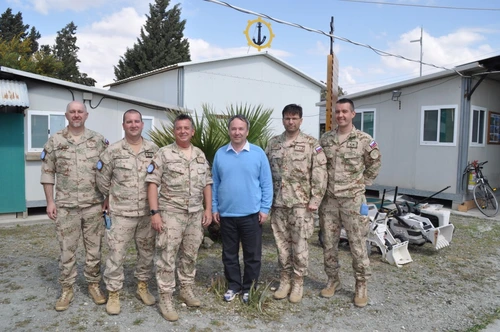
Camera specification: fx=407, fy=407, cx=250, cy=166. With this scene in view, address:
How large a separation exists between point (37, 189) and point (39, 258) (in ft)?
9.62

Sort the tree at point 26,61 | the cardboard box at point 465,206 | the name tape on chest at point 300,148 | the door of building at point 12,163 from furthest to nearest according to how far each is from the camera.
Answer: the tree at point 26,61 < the cardboard box at point 465,206 < the door of building at point 12,163 < the name tape on chest at point 300,148

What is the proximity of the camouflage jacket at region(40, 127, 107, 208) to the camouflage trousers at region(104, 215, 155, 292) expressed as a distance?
0.36 m

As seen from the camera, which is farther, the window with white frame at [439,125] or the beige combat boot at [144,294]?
the window with white frame at [439,125]

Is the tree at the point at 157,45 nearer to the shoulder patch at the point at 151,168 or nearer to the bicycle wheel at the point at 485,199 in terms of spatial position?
the bicycle wheel at the point at 485,199

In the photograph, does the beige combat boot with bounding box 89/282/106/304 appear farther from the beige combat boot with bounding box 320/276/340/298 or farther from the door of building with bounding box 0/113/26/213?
the door of building with bounding box 0/113/26/213

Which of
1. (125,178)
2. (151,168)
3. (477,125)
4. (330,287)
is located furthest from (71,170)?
(477,125)

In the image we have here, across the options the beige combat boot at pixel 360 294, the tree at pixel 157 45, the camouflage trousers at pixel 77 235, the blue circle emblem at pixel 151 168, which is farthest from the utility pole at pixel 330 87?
the tree at pixel 157 45

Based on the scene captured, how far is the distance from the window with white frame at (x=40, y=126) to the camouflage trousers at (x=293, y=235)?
5.61 meters

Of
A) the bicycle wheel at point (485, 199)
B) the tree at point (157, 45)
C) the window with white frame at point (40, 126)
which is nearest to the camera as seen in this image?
the window with white frame at point (40, 126)

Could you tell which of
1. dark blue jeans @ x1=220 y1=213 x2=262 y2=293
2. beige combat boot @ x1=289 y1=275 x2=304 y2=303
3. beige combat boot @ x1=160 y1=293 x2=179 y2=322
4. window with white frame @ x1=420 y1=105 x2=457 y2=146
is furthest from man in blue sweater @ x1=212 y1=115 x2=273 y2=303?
window with white frame @ x1=420 y1=105 x2=457 y2=146

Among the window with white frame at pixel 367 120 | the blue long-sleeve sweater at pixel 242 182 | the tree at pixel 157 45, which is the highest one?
the tree at pixel 157 45

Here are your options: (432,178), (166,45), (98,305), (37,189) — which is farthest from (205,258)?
(166,45)

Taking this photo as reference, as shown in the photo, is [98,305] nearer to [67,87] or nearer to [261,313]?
[261,313]

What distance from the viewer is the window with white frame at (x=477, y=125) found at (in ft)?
30.4
